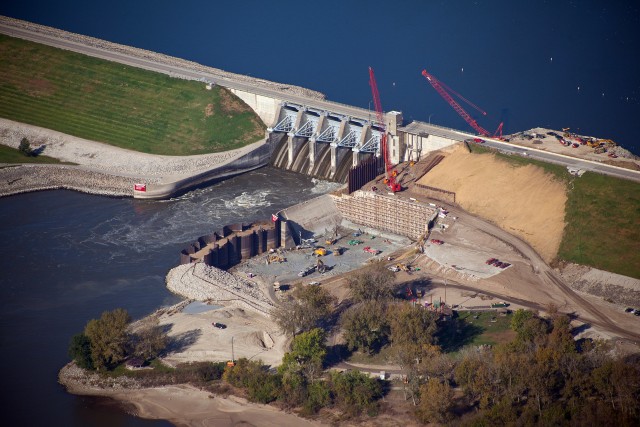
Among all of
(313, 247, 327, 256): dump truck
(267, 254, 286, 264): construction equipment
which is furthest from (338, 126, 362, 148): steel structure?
(267, 254, 286, 264): construction equipment

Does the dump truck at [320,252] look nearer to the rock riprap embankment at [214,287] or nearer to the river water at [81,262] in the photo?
the rock riprap embankment at [214,287]

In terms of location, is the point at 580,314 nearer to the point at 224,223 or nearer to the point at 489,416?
the point at 489,416

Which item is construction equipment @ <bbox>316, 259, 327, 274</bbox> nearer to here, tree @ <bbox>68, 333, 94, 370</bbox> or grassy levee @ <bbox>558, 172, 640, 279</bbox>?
grassy levee @ <bbox>558, 172, 640, 279</bbox>

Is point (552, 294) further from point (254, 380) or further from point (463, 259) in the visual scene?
point (254, 380)

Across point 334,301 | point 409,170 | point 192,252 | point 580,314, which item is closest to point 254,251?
point 192,252

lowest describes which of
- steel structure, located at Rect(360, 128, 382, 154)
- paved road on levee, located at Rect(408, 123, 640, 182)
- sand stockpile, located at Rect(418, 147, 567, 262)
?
sand stockpile, located at Rect(418, 147, 567, 262)
